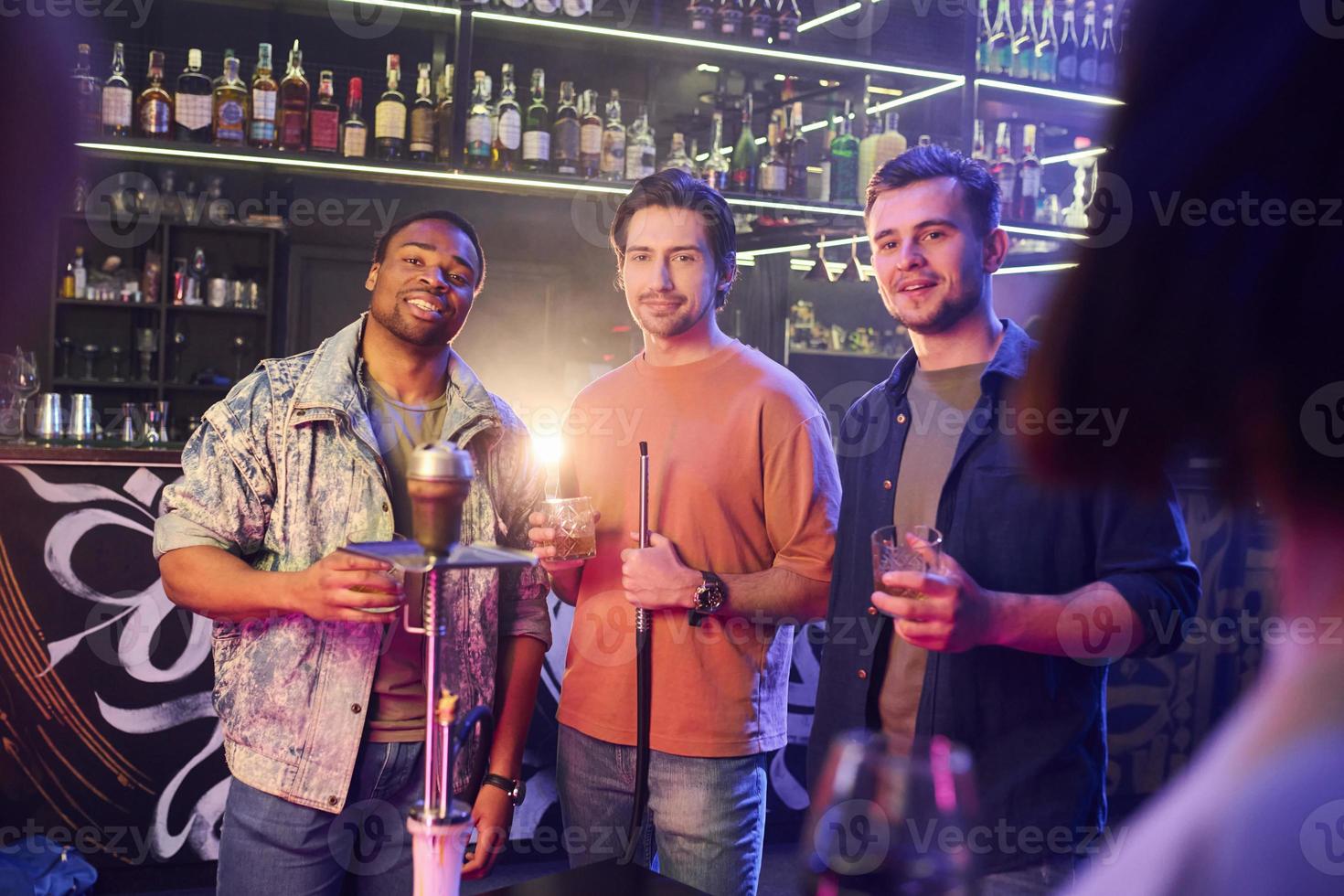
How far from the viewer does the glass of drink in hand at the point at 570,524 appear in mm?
1925

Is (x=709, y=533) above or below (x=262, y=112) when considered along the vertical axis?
below

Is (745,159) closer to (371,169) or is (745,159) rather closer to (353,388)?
(371,169)

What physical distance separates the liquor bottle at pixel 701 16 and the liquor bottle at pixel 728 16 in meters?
0.03

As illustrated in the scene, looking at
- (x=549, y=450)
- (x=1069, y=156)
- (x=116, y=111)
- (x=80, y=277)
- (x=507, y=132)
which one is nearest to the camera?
(x=549, y=450)

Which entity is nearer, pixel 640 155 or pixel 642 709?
pixel 642 709

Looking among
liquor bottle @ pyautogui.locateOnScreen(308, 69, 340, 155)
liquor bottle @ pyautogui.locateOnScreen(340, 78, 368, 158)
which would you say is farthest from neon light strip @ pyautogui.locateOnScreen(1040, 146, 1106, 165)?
liquor bottle @ pyautogui.locateOnScreen(308, 69, 340, 155)

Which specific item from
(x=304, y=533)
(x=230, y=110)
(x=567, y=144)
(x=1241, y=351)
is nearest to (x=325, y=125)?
(x=230, y=110)

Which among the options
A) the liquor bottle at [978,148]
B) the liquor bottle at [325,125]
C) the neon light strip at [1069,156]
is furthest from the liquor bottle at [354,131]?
the neon light strip at [1069,156]

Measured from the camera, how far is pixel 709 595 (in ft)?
6.62

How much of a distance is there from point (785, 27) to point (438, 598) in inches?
173

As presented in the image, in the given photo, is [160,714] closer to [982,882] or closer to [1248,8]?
[982,882]

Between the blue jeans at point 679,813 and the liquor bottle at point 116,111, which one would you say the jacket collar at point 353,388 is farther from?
the liquor bottle at point 116,111

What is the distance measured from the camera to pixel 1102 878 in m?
0.54

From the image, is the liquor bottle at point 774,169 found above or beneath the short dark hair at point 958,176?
above
